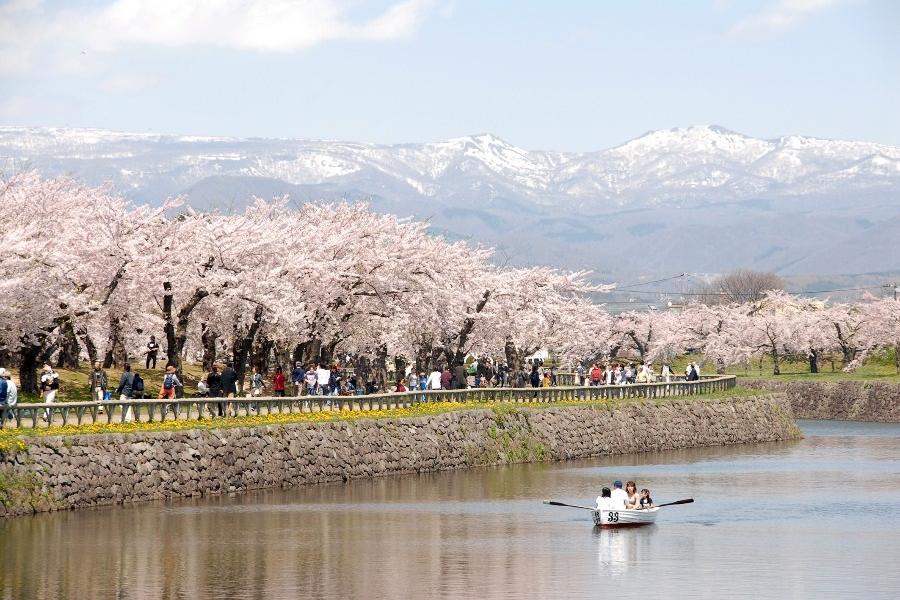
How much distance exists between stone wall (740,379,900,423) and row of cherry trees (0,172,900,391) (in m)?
21.7

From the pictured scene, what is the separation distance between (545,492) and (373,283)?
1995cm

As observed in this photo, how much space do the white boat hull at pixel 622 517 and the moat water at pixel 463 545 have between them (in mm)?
405

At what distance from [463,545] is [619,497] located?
549 cm

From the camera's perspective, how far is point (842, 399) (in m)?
107

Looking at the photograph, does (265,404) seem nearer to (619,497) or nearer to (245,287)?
(245,287)

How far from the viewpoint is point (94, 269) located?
55156 mm

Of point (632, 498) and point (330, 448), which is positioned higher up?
point (330, 448)

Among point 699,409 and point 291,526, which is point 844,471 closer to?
point 699,409

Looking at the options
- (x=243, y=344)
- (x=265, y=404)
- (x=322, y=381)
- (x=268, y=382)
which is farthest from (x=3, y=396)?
(x=268, y=382)

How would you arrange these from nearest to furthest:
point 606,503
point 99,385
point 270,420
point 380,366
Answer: point 606,503, point 270,420, point 99,385, point 380,366

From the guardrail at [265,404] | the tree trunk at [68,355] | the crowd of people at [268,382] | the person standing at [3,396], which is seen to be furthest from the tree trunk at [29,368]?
the person standing at [3,396]

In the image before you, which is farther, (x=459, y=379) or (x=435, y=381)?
(x=459, y=379)

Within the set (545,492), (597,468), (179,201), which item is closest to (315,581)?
(545,492)

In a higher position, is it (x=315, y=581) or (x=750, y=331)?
(x=750, y=331)
